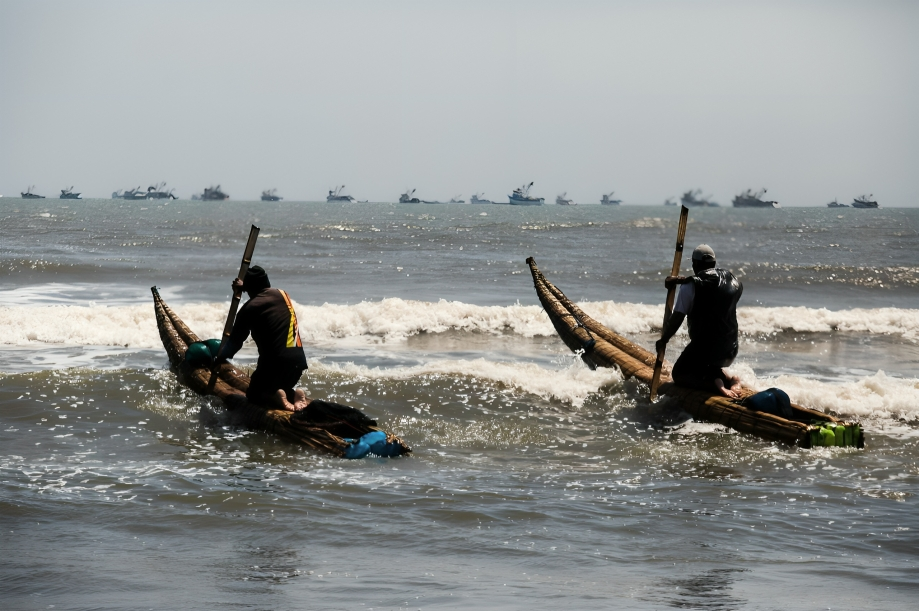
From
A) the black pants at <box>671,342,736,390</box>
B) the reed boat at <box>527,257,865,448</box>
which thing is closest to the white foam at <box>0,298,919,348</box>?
the reed boat at <box>527,257,865,448</box>

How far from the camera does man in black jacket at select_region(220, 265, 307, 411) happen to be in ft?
28.9

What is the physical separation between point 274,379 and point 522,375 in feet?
13.9

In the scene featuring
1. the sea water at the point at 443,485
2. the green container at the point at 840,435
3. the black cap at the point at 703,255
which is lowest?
the sea water at the point at 443,485

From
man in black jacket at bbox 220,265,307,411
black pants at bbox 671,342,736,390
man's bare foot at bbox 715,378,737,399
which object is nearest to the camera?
man in black jacket at bbox 220,265,307,411

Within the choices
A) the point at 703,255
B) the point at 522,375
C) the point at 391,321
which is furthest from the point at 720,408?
the point at 391,321

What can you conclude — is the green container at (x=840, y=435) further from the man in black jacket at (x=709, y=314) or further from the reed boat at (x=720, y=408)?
the man in black jacket at (x=709, y=314)

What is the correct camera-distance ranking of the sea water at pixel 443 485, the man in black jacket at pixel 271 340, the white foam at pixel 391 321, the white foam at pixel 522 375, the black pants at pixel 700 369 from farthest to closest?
the white foam at pixel 391 321 → the white foam at pixel 522 375 → the black pants at pixel 700 369 → the man in black jacket at pixel 271 340 → the sea water at pixel 443 485

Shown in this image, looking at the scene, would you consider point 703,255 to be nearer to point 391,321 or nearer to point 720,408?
point 720,408

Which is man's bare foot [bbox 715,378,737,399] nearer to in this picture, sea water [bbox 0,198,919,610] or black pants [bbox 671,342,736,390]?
black pants [bbox 671,342,736,390]

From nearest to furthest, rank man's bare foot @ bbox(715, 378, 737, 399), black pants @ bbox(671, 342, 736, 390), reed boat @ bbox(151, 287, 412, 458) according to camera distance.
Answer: reed boat @ bbox(151, 287, 412, 458) → man's bare foot @ bbox(715, 378, 737, 399) → black pants @ bbox(671, 342, 736, 390)

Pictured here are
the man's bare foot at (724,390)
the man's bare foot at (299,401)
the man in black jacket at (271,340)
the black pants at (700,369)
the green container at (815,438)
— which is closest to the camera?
the green container at (815,438)

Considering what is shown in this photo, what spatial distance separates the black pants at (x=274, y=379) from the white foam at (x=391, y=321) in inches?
258

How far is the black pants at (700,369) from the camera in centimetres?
985

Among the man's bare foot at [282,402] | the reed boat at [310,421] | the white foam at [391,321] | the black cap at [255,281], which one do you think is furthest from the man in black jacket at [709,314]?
the white foam at [391,321]
